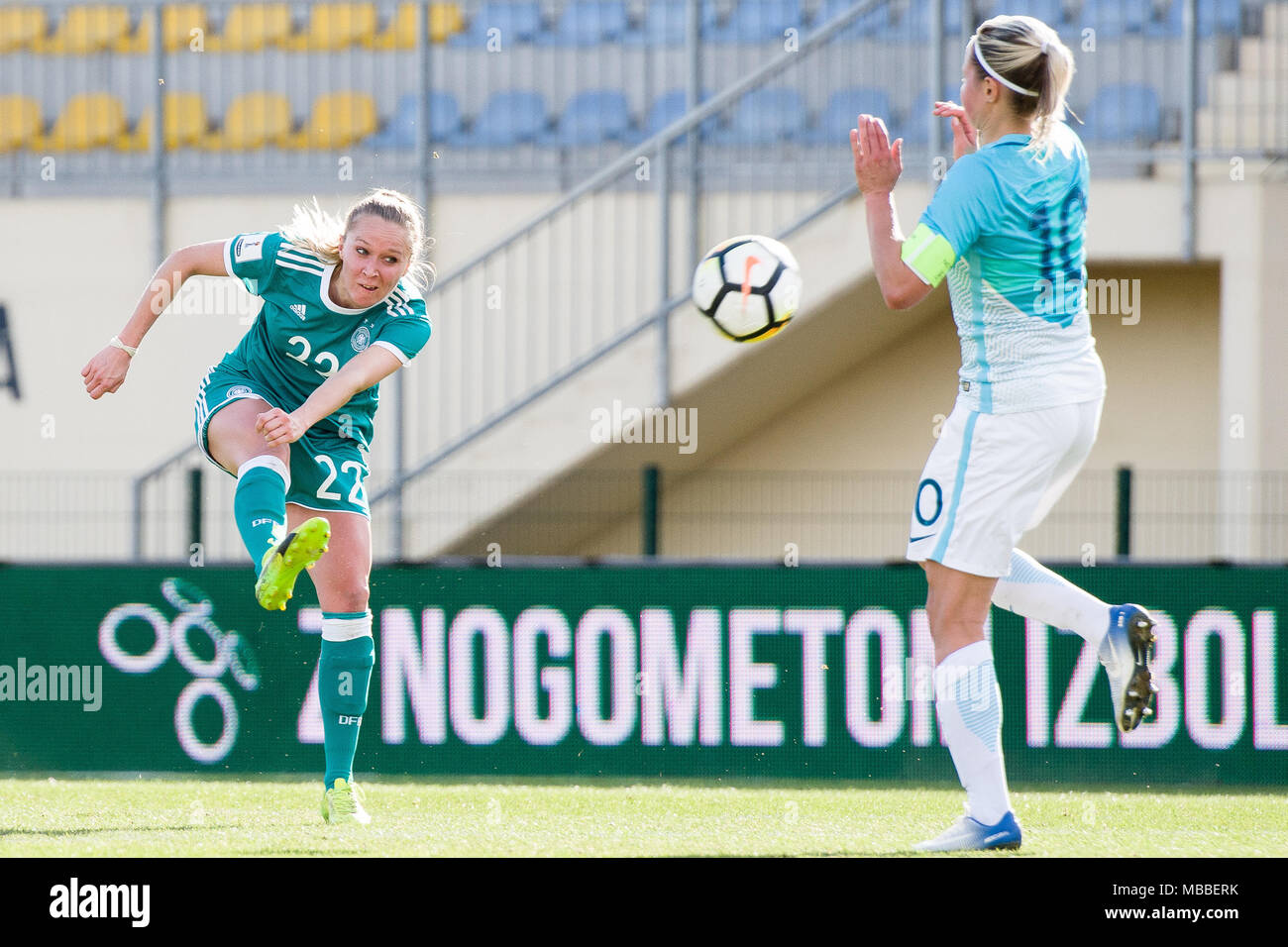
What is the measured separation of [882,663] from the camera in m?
7.76

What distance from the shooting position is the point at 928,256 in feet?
14.6

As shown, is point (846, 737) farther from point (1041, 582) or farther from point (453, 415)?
point (453, 415)

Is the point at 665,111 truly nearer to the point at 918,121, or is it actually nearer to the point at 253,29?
the point at 918,121

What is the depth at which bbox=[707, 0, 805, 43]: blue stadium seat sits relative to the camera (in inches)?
497

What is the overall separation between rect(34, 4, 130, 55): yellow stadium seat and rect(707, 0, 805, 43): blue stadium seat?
4788mm

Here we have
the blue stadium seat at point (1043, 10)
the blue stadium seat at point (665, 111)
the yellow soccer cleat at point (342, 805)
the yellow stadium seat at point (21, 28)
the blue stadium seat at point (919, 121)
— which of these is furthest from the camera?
the yellow stadium seat at point (21, 28)

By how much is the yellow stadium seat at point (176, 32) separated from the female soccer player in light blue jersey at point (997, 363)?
389 inches

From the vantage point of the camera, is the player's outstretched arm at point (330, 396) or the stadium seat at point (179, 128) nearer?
the player's outstretched arm at point (330, 396)

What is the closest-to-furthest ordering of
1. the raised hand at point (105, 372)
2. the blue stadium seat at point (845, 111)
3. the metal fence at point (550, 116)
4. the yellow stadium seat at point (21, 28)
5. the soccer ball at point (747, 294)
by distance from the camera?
the raised hand at point (105, 372) < the soccer ball at point (747, 294) < the metal fence at point (550, 116) < the blue stadium seat at point (845, 111) < the yellow stadium seat at point (21, 28)

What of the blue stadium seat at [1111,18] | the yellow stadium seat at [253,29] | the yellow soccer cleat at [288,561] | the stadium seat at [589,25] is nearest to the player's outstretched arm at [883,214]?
the yellow soccer cleat at [288,561]

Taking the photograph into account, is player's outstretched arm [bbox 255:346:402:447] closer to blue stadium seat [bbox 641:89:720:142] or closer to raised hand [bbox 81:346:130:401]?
raised hand [bbox 81:346:130:401]

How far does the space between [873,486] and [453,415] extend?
9.58 feet

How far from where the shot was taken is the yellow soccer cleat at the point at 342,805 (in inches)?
215

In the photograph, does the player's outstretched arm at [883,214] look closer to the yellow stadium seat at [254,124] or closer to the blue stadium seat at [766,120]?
the blue stadium seat at [766,120]
